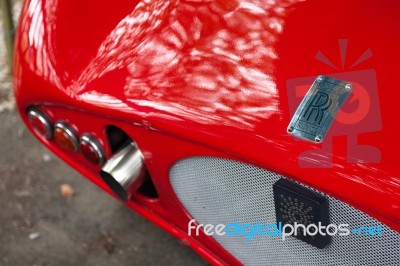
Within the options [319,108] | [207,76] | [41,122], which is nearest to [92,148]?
[41,122]

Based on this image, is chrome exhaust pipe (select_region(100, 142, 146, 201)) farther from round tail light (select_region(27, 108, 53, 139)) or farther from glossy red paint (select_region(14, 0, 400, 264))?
round tail light (select_region(27, 108, 53, 139))

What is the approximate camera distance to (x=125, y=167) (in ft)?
5.46

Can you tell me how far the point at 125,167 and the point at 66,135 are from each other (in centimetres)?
26

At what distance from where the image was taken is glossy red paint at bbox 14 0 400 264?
4.27 ft

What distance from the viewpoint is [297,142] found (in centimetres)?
132

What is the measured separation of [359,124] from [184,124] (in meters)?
0.43

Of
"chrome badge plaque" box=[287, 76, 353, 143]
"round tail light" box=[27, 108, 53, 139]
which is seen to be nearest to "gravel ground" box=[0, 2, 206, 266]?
"round tail light" box=[27, 108, 53, 139]

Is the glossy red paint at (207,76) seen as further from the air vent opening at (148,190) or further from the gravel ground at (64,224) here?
the gravel ground at (64,224)
